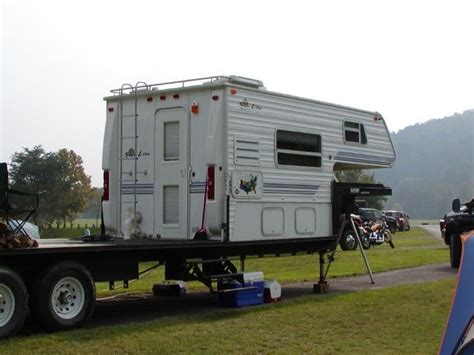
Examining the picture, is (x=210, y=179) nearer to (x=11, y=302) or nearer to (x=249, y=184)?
(x=249, y=184)

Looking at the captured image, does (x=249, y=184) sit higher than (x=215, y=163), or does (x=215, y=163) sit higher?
(x=215, y=163)

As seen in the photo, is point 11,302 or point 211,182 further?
point 211,182

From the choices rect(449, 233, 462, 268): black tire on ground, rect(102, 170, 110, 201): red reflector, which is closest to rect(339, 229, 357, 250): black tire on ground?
rect(449, 233, 462, 268): black tire on ground

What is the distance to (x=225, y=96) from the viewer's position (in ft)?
36.1

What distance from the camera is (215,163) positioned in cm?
1085

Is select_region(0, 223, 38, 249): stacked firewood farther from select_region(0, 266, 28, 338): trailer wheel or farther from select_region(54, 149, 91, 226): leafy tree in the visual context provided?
select_region(54, 149, 91, 226): leafy tree

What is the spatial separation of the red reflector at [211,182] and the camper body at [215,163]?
0.02 meters

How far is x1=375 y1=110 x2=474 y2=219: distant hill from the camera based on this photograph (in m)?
153

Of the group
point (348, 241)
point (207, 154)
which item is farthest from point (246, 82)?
point (348, 241)

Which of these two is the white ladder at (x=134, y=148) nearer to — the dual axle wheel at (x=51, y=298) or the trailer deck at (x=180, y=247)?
the trailer deck at (x=180, y=247)

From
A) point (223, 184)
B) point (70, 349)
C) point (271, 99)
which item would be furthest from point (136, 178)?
point (70, 349)

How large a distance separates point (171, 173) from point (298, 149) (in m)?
2.43

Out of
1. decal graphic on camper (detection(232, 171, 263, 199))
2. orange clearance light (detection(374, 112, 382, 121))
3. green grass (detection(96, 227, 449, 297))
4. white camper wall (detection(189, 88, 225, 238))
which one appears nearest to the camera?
white camper wall (detection(189, 88, 225, 238))

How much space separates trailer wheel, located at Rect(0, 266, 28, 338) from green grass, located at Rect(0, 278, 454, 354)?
177 millimetres
